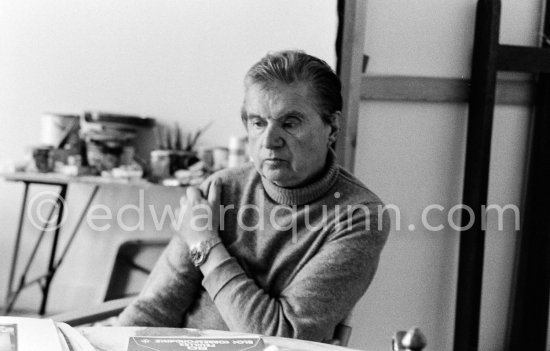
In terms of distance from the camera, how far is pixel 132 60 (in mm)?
3500

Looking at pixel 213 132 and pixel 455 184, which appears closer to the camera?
pixel 455 184

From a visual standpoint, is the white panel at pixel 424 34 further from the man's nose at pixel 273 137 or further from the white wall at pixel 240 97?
the man's nose at pixel 273 137

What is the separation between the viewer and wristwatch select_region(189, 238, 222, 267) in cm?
145

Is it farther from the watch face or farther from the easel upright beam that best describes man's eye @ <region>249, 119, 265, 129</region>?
the easel upright beam

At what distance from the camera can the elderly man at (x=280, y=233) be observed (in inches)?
54.9

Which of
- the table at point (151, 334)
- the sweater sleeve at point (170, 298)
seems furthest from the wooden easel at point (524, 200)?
the table at point (151, 334)

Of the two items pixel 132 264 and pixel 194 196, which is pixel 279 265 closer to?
pixel 194 196

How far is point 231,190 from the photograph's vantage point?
159cm

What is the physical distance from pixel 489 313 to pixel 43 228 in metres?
2.17

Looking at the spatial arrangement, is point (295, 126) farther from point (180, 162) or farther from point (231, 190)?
point (180, 162)

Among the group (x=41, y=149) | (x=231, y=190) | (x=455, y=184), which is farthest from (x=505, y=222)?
(x=41, y=149)

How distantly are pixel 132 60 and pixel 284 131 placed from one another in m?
2.21

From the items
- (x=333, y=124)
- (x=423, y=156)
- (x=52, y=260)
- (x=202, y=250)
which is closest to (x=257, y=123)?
(x=333, y=124)

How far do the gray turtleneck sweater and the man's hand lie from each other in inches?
1.3
